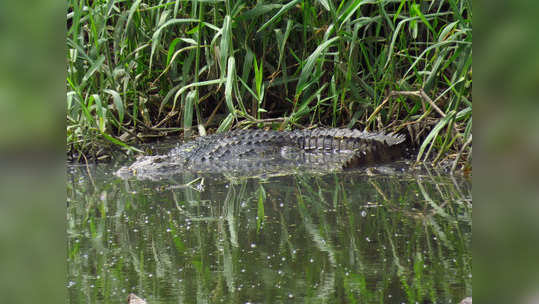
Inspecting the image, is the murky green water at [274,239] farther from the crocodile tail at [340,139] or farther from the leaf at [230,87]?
the leaf at [230,87]

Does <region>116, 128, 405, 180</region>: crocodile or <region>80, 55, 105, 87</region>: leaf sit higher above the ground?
<region>80, 55, 105, 87</region>: leaf

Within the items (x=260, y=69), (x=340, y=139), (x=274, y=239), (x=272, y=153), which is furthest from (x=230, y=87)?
(x=274, y=239)

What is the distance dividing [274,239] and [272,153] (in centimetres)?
223

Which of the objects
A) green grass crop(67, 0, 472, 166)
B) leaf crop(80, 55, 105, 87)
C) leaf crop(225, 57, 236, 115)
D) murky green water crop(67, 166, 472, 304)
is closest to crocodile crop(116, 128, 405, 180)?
green grass crop(67, 0, 472, 166)

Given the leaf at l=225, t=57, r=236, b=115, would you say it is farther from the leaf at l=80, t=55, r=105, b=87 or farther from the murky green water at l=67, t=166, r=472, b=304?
the leaf at l=80, t=55, r=105, b=87

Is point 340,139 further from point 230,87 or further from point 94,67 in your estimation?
point 94,67

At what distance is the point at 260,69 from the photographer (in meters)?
4.35

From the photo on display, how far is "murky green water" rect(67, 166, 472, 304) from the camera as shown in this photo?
6.06 feet

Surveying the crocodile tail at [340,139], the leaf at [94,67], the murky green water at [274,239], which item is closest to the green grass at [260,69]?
the leaf at [94,67]

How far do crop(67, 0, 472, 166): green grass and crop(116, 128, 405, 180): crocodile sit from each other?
0.63ft

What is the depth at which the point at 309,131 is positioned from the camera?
4.80 metres
